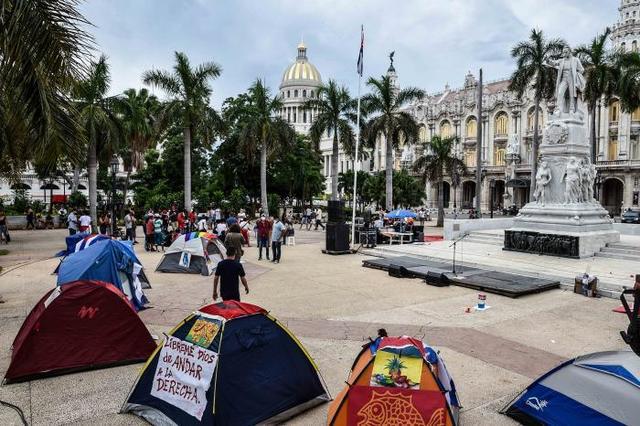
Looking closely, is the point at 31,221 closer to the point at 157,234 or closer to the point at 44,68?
the point at 157,234

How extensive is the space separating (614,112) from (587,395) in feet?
197

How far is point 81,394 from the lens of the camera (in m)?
6.11

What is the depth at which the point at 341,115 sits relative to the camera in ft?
111

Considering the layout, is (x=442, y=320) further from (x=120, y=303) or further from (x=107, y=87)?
(x=107, y=87)

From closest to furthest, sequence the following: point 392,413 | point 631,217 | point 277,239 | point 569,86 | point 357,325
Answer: point 392,413 < point 357,325 < point 277,239 < point 569,86 < point 631,217

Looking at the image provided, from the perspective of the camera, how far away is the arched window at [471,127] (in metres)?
69.8

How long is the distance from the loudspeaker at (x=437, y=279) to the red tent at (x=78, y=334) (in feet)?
27.0

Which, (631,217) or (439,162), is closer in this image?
(439,162)

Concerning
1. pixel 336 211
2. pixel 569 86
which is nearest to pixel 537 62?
pixel 569 86

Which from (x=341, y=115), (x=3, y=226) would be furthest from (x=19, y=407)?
(x=341, y=115)

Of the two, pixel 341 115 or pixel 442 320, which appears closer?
pixel 442 320

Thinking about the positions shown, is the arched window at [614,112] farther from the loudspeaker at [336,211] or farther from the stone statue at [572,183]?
the loudspeaker at [336,211]

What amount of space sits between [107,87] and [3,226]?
8986 millimetres

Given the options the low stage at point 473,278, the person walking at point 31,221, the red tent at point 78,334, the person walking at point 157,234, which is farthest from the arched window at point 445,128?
the red tent at point 78,334
